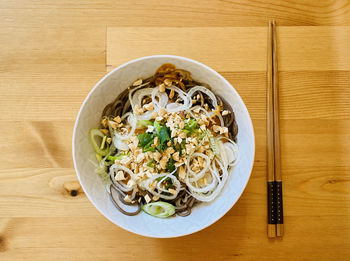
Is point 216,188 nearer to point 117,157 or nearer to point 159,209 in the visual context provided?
point 159,209

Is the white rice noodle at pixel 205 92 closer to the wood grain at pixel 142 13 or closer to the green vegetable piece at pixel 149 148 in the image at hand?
the green vegetable piece at pixel 149 148

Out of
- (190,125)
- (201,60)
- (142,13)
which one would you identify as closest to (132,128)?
(190,125)

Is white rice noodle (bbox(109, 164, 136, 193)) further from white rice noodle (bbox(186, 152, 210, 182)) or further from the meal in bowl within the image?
white rice noodle (bbox(186, 152, 210, 182))

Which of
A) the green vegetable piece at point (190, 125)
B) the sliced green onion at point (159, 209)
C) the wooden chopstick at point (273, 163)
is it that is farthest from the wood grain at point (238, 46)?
the sliced green onion at point (159, 209)

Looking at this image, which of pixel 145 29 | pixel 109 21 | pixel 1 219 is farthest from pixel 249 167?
pixel 1 219

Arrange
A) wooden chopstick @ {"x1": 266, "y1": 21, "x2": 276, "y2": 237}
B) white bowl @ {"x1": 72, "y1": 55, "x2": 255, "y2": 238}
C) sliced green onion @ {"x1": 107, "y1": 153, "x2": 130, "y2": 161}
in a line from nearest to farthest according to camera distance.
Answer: white bowl @ {"x1": 72, "y1": 55, "x2": 255, "y2": 238}
sliced green onion @ {"x1": 107, "y1": 153, "x2": 130, "y2": 161}
wooden chopstick @ {"x1": 266, "y1": 21, "x2": 276, "y2": 237}

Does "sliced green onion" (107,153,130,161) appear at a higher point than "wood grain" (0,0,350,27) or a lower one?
lower

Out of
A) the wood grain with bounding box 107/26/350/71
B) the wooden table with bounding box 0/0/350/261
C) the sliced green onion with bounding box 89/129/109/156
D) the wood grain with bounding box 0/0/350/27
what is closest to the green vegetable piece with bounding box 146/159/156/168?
the sliced green onion with bounding box 89/129/109/156
